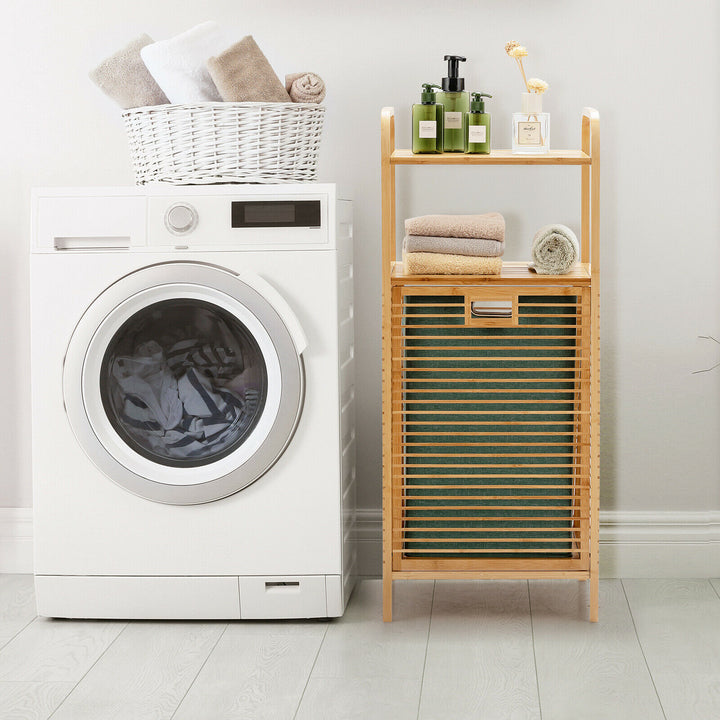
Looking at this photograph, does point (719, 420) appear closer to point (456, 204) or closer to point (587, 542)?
point (587, 542)

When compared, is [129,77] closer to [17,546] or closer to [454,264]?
[454,264]

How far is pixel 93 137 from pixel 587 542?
162 cm

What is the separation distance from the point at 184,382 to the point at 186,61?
27.7 inches

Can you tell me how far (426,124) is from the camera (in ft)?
7.27

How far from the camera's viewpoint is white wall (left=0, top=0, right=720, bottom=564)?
8.46 ft

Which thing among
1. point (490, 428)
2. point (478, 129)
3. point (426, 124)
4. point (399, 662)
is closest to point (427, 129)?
point (426, 124)

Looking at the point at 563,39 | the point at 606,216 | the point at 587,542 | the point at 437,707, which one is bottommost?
the point at 437,707

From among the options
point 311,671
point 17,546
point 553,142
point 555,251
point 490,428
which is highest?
point 553,142

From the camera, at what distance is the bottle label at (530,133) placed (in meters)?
2.24

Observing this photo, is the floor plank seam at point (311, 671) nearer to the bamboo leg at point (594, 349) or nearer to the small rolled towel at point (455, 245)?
the bamboo leg at point (594, 349)

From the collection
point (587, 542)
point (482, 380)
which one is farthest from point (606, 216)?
point (587, 542)

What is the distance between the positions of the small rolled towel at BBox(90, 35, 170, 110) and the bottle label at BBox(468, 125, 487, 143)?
28.3 inches

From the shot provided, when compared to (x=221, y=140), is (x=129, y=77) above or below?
above

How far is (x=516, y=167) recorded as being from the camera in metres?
2.63
